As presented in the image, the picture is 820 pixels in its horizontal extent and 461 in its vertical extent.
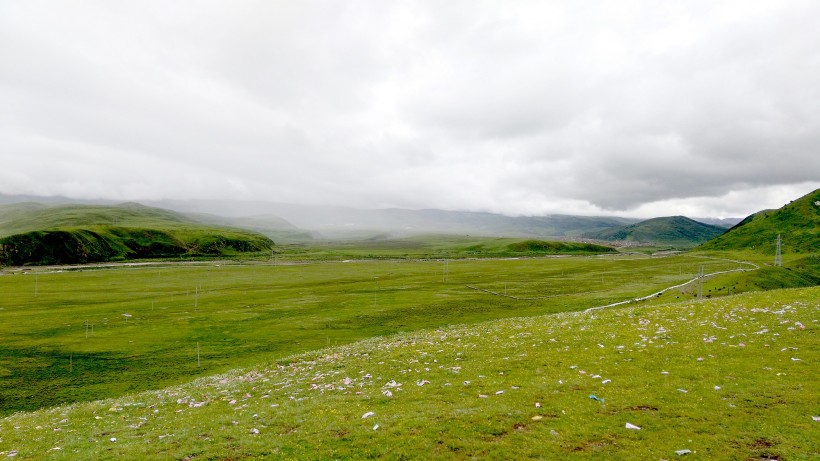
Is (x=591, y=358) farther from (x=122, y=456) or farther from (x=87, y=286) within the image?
(x=87, y=286)

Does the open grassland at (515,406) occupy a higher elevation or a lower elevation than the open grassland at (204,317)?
higher

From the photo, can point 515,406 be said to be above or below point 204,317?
above

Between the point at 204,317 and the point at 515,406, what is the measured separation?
77.6 m

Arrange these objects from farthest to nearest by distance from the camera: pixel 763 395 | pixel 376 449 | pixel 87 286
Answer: pixel 87 286
pixel 763 395
pixel 376 449

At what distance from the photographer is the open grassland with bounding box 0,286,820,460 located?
44.6ft

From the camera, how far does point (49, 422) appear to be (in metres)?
23.0

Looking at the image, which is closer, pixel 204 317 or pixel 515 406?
pixel 515 406

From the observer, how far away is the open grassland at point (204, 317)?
152ft

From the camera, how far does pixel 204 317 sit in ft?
257

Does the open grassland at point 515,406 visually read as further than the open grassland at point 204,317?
No

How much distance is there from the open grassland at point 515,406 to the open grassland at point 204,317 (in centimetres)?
2365

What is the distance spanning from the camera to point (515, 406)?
17.3 meters

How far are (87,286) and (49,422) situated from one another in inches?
5479

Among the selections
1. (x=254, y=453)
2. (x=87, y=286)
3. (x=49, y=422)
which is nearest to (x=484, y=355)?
(x=254, y=453)
